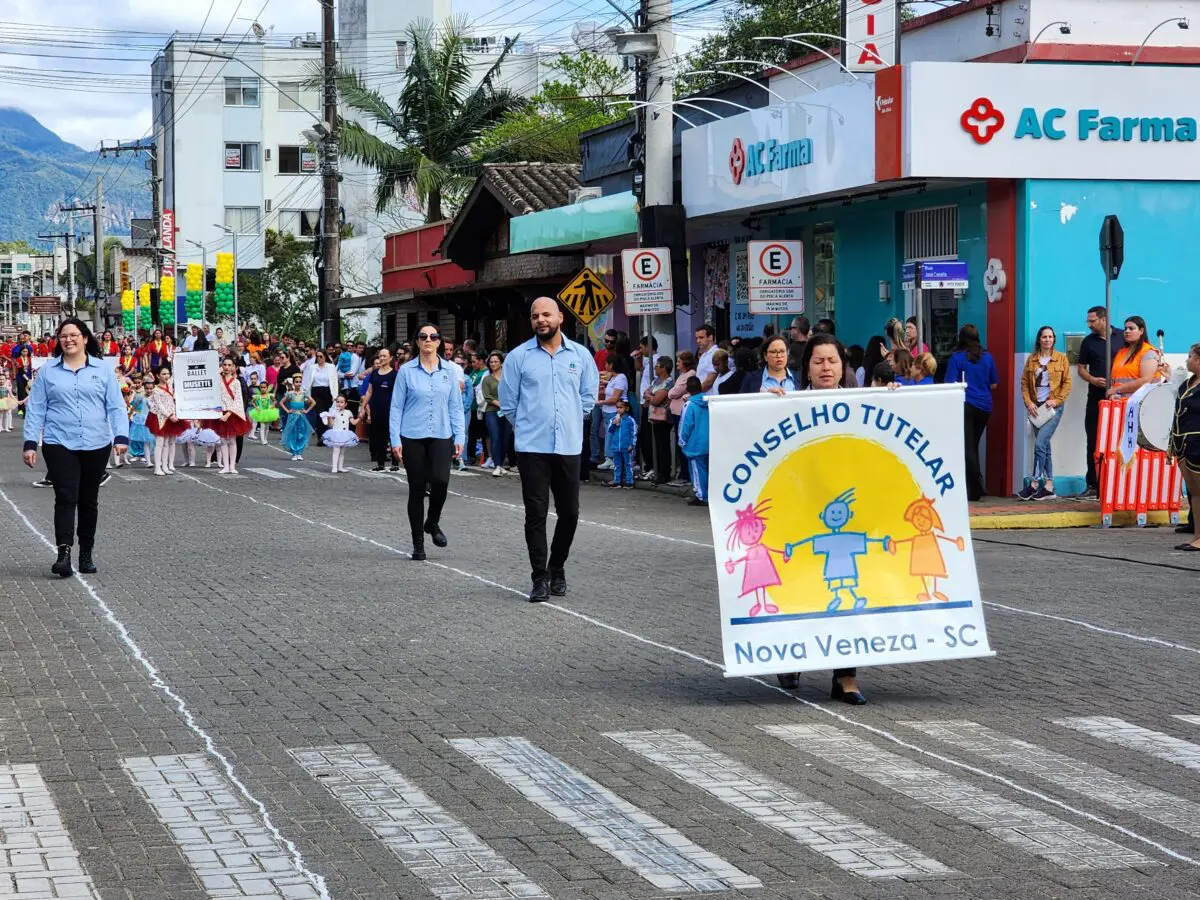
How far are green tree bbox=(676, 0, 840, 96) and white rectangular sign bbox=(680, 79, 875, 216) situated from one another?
1048 inches

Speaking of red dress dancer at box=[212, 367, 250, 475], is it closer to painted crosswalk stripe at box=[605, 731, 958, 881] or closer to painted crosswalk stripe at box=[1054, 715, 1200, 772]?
painted crosswalk stripe at box=[605, 731, 958, 881]

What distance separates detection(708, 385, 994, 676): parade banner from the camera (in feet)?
28.9

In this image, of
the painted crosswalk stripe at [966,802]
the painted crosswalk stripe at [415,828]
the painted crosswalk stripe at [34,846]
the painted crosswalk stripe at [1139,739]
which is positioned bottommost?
the painted crosswalk stripe at [1139,739]

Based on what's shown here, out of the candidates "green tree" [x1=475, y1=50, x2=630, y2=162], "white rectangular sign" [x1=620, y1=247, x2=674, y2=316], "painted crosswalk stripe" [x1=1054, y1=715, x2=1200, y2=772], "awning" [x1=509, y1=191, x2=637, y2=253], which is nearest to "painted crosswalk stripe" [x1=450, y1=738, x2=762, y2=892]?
"painted crosswalk stripe" [x1=1054, y1=715, x2=1200, y2=772]

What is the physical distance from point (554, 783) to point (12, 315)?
198778mm

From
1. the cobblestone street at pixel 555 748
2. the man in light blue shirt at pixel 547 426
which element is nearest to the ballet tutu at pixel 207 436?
the cobblestone street at pixel 555 748

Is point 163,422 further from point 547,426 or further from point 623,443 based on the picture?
point 547,426

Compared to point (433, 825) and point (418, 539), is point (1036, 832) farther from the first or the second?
point (418, 539)

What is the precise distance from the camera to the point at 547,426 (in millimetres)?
12812

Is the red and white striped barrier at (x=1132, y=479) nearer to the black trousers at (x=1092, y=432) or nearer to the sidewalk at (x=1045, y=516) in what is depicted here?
the sidewalk at (x=1045, y=516)

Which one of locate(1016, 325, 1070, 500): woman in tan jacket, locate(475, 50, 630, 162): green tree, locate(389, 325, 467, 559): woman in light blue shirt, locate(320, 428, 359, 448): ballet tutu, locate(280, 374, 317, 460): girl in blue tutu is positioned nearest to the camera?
locate(389, 325, 467, 559): woman in light blue shirt

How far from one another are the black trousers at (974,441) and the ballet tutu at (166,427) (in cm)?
1194

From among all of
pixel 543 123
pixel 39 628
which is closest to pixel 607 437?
pixel 39 628

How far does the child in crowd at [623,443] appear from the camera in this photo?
25.3 metres
